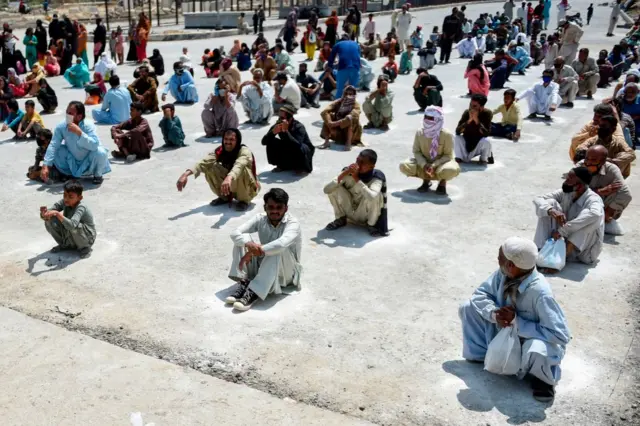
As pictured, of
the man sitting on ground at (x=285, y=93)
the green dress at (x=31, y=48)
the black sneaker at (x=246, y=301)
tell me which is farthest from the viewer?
the green dress at (x=31, y=48)

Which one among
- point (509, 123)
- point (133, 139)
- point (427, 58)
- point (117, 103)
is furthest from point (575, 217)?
point (427, 58)

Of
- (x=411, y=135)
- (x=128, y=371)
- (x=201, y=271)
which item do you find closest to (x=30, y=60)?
(x=411, y=135)

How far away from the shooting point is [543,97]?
1398cm

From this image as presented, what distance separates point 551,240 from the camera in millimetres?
6660

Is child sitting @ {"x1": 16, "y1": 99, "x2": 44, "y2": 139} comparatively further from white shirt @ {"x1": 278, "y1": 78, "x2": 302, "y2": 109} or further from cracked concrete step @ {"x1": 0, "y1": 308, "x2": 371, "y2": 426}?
cracked concrete step @ {"x1": 0, "y1": 308, "x2": 371, "y2": 426}

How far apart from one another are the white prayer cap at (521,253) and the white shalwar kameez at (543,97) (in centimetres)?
1012

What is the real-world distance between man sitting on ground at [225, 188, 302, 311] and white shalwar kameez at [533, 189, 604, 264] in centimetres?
254

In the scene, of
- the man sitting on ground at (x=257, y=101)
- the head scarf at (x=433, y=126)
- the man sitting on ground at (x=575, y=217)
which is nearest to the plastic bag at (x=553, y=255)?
the man sitting on ground at (x=575, y=217)

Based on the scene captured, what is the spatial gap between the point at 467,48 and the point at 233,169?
736 inches

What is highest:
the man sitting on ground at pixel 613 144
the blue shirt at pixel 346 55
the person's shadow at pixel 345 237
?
the blue shirt at pixel 346 55

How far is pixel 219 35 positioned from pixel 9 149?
20.4m

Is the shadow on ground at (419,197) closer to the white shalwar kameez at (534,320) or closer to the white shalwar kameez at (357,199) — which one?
the white shalwar kameez at (357,199)

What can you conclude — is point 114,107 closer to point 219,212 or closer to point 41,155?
point 41,155

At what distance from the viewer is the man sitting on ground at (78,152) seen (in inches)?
367
